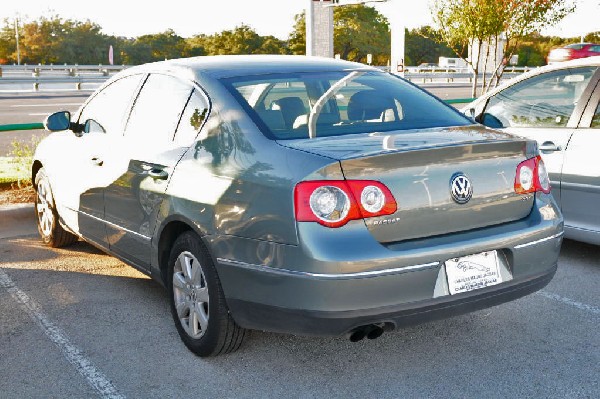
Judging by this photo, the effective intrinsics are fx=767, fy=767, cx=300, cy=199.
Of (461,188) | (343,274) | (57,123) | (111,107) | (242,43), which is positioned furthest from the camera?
(242,43)

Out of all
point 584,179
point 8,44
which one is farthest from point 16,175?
point 8,44

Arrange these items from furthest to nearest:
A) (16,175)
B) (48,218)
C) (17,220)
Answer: (16,175) → (17,220) → (48,218)

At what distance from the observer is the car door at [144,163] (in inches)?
169

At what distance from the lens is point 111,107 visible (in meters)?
5.25

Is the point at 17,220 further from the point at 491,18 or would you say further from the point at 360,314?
the point at 491,18

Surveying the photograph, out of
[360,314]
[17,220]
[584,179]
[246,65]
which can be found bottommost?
[17,220]

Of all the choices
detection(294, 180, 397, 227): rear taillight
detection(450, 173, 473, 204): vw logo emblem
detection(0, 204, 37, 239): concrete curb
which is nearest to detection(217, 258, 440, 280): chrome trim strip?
detection(294, 180, 397, 227): rear taillight

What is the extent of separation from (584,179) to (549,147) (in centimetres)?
41

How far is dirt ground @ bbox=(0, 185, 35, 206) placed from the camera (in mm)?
7754

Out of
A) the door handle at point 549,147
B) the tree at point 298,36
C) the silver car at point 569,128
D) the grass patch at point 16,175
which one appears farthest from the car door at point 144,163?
the tree at point 298,36

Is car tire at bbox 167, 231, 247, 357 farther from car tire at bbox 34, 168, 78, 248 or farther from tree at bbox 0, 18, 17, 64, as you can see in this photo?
tree at bbox 0, 18, 17, 64

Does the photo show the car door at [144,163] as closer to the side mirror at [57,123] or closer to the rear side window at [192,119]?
the rear side window at [192,119]

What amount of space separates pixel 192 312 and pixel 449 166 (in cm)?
156

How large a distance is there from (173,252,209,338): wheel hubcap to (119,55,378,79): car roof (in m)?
1.04
